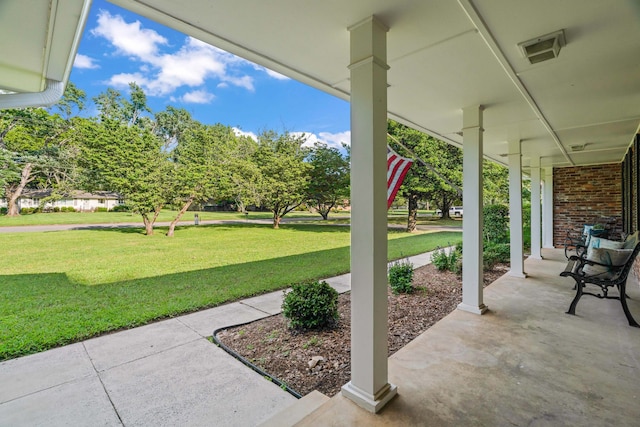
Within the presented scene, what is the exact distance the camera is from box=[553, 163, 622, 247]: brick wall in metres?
7.90

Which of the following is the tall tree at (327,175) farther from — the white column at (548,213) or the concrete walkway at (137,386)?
the concrete walkway at (137,386)

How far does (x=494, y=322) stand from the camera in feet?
10.7

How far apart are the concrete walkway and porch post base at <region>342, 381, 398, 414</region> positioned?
0.44 m

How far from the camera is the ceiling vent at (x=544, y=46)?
2.09 meters

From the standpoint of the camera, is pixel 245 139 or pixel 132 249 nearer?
pixel 132 249

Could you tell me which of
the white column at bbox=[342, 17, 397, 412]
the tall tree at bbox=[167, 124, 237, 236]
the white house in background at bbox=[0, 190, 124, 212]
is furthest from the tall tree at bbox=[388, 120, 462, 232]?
the white house in background at bbox=[0, 190, 124, 212]

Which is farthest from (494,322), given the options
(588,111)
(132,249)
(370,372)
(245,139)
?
(245,139)

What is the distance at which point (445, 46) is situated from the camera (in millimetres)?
2244

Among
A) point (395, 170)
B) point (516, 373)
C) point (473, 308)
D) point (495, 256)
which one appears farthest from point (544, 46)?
point (495, 256)

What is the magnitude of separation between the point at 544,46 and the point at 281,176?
15473 mm

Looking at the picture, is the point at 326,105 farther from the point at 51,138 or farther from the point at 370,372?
the point at 370,372

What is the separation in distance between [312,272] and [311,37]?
5055mm

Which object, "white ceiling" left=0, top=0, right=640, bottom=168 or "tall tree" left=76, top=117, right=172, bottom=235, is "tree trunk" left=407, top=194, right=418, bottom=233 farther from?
"tall tree" left=76, top=117, right=172, bottom=235

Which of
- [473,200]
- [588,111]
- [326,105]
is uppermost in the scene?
[326,105]
